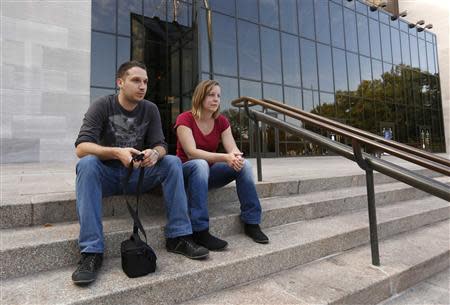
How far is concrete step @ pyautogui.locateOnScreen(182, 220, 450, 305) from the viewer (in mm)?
1968

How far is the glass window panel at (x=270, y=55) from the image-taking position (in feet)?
50.8

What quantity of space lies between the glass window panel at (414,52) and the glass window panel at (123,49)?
21205 mm

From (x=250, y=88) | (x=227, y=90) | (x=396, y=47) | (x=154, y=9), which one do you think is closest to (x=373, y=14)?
(x=396, y=47)

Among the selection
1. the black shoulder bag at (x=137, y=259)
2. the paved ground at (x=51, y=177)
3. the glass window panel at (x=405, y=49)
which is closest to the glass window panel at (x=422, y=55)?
the glass window panel at (x=405, y=49)

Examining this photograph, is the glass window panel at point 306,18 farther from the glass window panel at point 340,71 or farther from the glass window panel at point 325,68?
the glass window panel at point 340,71

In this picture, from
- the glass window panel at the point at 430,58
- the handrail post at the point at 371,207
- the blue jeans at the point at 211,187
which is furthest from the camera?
the glass window panel at the point at 430,58

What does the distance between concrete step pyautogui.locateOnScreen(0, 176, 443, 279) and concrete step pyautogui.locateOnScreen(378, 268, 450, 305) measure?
41.5 inches

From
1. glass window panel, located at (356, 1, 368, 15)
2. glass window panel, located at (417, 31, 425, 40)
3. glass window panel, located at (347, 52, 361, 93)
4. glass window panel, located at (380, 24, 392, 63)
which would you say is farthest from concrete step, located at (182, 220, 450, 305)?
glass window panel, located at (417, 31, 425, 40)

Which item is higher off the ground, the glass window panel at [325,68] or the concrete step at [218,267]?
the glass window panel at [325,68]

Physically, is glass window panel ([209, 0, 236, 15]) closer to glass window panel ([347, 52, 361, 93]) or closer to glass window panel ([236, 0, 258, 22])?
glass window panel ([236, 0, 258, 22])

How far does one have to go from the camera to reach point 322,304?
6.21 feet

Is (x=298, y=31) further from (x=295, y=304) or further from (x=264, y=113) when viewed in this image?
(x=295, y=304)

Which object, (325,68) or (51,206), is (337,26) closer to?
(325,68)

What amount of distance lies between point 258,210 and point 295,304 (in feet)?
2.91
